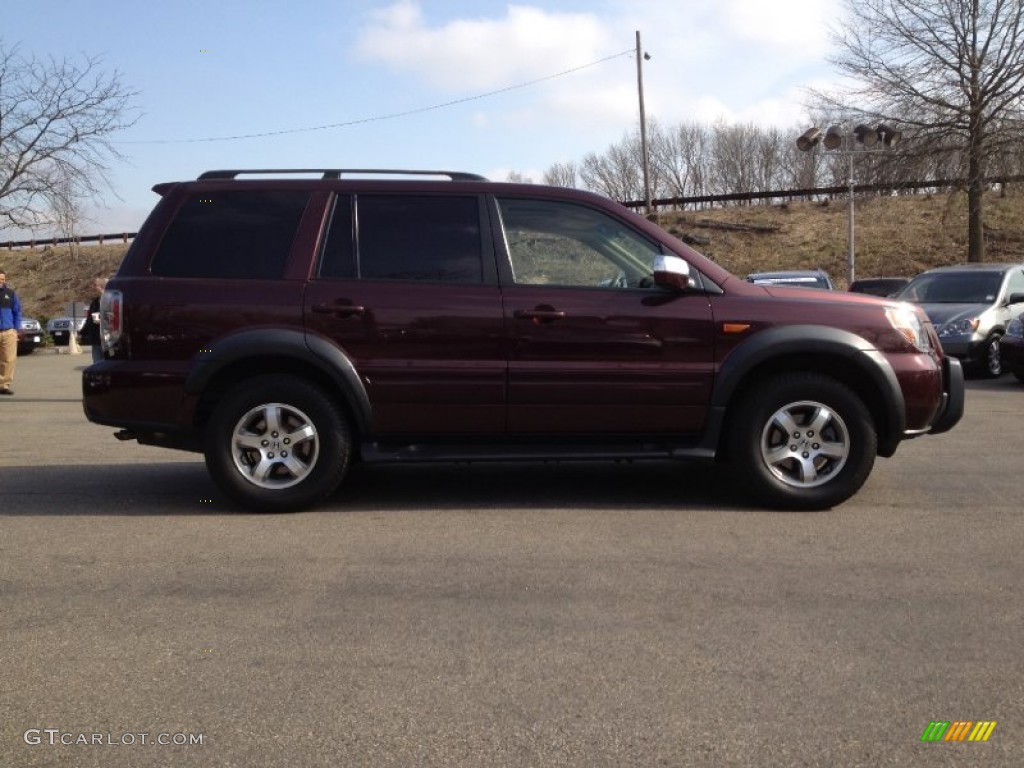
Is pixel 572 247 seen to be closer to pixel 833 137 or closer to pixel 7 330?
pixel 7 330

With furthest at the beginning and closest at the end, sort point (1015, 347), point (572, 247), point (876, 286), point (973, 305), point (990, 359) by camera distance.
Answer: point (876, 286), point (973, 305), point (990, 359), point (1015, 347), point (572, 247)

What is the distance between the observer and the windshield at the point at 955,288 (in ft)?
51.1

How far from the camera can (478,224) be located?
20.3ft

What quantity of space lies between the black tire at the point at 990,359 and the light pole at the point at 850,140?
946cm

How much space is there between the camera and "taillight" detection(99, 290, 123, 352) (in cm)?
603

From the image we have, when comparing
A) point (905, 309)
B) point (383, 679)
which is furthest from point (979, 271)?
point (383, 679)

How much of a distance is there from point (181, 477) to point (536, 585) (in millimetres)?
3816

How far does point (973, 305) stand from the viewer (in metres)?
15.2

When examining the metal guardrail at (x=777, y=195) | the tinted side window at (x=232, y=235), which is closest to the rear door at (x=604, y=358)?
the tinted side window at (x=232, y=235)

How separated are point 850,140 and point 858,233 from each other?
15.5 meters

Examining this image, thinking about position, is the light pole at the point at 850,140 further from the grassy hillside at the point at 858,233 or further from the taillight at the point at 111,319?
the taillight at the point at 111,319

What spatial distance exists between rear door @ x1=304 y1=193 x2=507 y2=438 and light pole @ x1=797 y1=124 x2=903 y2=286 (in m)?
19.2

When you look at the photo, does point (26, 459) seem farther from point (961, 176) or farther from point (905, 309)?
point (961, 176)

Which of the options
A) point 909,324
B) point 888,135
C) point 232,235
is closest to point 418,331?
point 232,235
